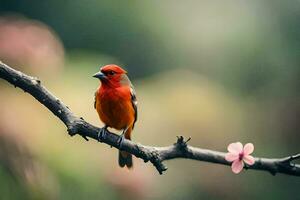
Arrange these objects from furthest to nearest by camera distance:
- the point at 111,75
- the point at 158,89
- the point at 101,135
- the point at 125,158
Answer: the point at 158,89 < the point at 125,158 < the point at 111,75 < the point at 101,135

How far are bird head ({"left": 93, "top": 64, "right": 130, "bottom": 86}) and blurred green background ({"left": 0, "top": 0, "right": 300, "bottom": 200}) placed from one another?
924 mm

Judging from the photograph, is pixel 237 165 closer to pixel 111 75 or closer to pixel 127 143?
pixel 127 143

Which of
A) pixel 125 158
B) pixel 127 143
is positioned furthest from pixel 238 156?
pixel 125 158

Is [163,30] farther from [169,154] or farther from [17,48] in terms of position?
[169,154]

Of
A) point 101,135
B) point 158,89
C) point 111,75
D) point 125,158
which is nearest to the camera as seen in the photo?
point 101,135

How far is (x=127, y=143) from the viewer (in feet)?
8.39

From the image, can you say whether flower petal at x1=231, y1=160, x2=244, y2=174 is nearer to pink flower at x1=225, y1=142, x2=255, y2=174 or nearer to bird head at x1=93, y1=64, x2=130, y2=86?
pink flower at x1=225, y1=142, x2=255, y2=174

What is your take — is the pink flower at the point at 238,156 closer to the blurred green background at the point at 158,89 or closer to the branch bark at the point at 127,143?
the branch bark at the point at 127,143

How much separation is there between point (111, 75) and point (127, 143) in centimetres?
75

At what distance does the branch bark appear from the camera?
2.36 metres

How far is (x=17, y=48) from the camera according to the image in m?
4.94

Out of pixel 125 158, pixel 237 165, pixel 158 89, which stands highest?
pixel 158 89

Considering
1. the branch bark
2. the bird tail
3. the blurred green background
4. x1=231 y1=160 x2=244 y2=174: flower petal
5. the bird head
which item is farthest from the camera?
the blurred green background

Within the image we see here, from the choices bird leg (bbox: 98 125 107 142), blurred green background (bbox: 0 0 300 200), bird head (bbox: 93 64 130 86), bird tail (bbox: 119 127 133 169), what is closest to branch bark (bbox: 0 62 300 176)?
bird leg (bbox: 98 125 107 142)
